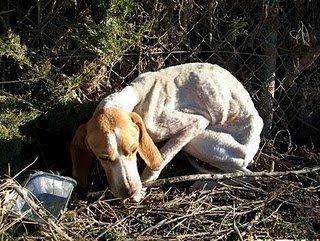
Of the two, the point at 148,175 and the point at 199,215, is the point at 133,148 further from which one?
the point at 199,215

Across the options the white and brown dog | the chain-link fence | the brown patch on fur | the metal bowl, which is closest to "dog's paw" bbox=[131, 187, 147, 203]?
the white and brown dog

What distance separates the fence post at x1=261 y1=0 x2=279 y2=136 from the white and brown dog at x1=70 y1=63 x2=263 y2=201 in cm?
54

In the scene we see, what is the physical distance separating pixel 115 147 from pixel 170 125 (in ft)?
1.73

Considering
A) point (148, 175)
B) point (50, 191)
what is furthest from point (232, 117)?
point (50, 191)

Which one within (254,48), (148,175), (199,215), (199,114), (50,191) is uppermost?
(254,48)

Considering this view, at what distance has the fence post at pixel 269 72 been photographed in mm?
4781

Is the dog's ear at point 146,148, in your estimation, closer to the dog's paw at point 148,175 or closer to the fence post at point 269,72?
the dog's paw at point 148,175

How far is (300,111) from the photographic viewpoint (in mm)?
4980

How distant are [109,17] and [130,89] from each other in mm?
522

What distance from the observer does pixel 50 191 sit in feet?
11.9

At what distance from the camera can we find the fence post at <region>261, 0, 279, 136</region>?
478cm

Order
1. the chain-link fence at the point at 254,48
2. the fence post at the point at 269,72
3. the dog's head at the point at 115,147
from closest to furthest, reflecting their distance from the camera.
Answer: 1. the dog's head at the point at 115,147
2. the chain-link fence at the point at 254,48
3. the fence post at the point at 269,72

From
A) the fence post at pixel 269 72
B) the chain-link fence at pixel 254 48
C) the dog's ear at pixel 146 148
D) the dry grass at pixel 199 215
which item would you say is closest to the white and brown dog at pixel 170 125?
the dog's ear at pixel 146 148

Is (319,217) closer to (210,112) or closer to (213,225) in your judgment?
(213,225)
